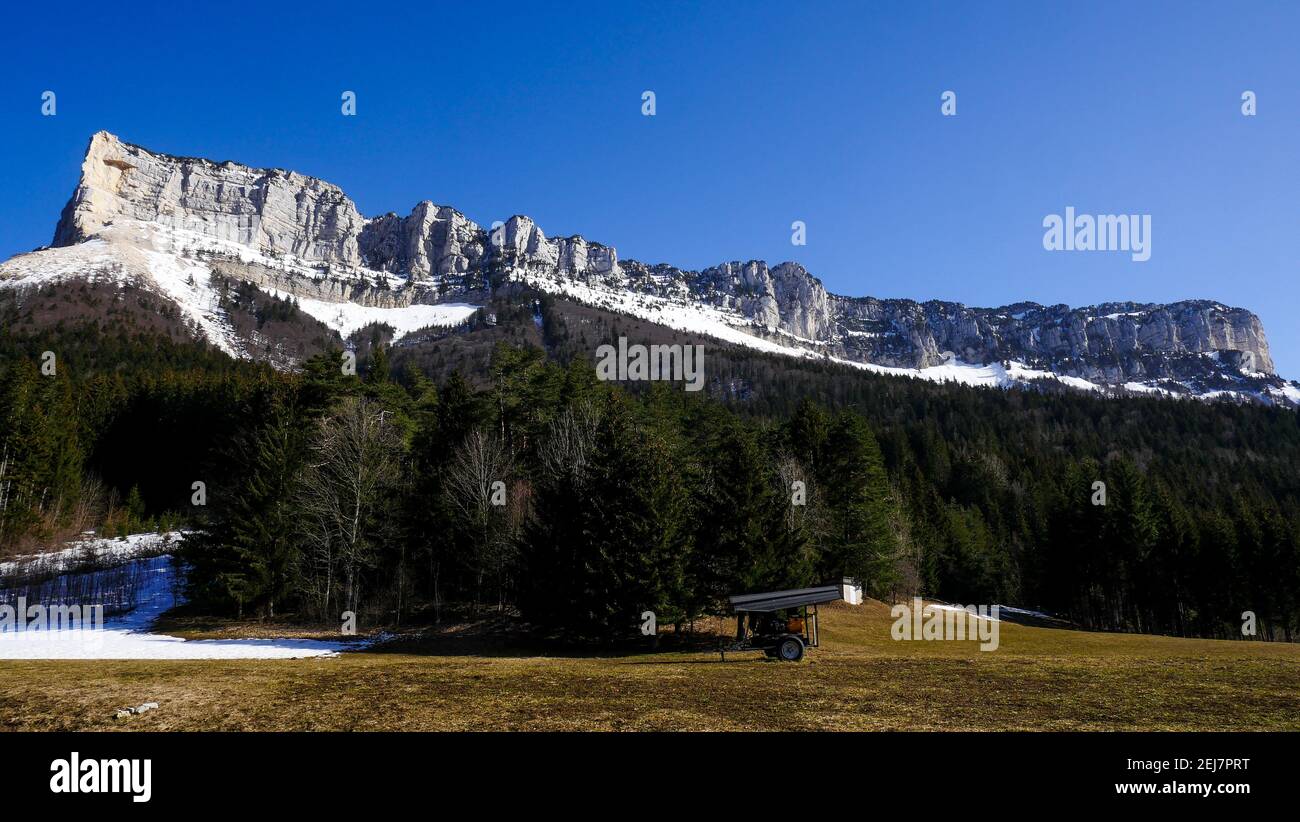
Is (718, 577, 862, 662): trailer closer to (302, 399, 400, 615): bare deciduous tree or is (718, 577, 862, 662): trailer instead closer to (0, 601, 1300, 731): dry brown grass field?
(0, 601, 1300, 731): dry brown grass field

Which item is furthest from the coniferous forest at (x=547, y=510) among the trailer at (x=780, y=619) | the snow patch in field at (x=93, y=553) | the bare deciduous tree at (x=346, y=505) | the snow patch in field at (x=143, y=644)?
the trailer at (x=780, y=619)

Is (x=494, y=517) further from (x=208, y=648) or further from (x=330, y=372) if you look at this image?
(x=330, y=372)

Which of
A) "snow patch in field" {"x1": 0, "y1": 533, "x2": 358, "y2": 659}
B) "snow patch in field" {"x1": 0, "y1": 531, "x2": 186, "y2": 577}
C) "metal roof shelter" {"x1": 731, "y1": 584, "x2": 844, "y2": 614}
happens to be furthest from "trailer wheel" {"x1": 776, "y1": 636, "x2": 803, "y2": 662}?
"snow patch in field" {"x1": 0, "y1": 531, "x2": 186, "y2": 577}

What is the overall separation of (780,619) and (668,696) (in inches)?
360

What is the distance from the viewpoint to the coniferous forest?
2842 centimetres

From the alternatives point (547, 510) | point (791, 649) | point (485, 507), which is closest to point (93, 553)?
point (485, 507)

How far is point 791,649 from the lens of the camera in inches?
784

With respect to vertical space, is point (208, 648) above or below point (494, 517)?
below

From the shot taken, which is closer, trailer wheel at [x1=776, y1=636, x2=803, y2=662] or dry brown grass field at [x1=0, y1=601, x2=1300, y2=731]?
dry brown grass field at [x1=0, y1=601, x2=1300, y2=731]

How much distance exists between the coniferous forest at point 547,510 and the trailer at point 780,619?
19.6 feet
